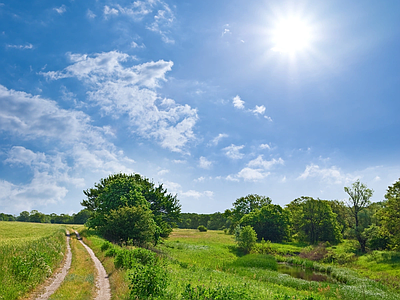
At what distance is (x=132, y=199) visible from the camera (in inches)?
1526

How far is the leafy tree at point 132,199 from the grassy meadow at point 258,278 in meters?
5.46

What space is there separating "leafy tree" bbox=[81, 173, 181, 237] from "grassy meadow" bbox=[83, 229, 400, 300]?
5.46 m

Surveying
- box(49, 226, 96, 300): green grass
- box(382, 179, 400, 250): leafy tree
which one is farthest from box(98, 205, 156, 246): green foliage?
box(382, 179, 400, 250): leafy tree

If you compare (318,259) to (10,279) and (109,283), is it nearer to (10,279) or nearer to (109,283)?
(109,283)

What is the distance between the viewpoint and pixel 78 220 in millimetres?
131250

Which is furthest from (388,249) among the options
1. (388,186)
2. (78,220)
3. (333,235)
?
(78,220)

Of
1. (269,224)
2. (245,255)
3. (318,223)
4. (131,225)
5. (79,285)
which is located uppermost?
(131,225)

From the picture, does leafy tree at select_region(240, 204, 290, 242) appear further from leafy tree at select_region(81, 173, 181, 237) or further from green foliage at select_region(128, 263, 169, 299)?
green foliage at select_region(128, 263, 169, 299)

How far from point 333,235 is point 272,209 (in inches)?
691

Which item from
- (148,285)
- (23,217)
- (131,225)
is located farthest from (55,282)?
(23,217)

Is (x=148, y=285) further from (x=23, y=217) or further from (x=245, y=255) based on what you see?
(x=23, y=217)

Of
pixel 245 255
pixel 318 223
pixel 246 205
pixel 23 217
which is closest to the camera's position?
pixel 245 255

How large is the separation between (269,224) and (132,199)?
46711mm

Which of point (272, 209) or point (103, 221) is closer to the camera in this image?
point (103, 221)
